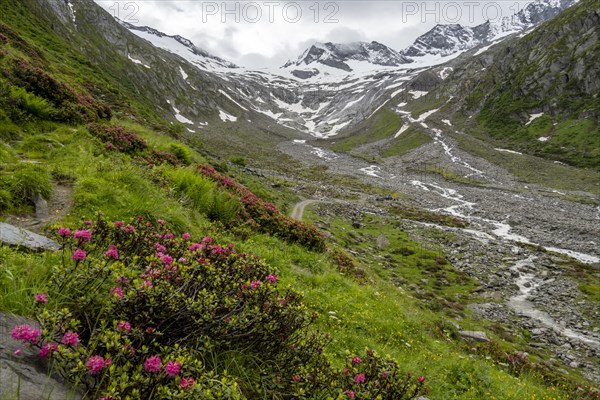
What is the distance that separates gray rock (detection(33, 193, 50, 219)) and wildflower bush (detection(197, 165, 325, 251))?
6.17m

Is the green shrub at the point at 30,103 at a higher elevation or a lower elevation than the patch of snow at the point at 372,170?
higher

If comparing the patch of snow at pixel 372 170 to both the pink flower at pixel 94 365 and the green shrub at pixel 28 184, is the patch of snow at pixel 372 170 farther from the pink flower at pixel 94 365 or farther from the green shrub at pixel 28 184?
the pink flower at pixel 94 365

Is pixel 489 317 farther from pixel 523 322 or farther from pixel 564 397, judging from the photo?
pixel 564 397

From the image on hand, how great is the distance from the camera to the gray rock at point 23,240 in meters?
4.27

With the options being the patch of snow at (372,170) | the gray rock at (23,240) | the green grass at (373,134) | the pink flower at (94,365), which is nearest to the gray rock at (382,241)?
the gray rock at (23,240)

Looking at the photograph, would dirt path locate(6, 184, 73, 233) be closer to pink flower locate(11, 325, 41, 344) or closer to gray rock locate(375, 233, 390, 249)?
pink flower locate(11, 325, 41, 344)

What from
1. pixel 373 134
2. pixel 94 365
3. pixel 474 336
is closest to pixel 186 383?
pixel 94 365

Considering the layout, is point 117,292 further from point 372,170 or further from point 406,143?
point 406,143

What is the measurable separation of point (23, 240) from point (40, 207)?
2717 mm

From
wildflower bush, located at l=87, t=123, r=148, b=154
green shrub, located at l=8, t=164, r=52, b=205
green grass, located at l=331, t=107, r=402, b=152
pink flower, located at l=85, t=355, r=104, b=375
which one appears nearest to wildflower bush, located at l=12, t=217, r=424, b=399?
pink flower, located at l=85, t=355, r=104, b=375

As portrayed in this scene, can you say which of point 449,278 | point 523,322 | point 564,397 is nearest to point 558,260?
point 449,278

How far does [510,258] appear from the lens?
29922mm

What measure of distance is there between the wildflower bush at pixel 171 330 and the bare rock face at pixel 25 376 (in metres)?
0.09

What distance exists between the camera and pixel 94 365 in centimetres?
235
